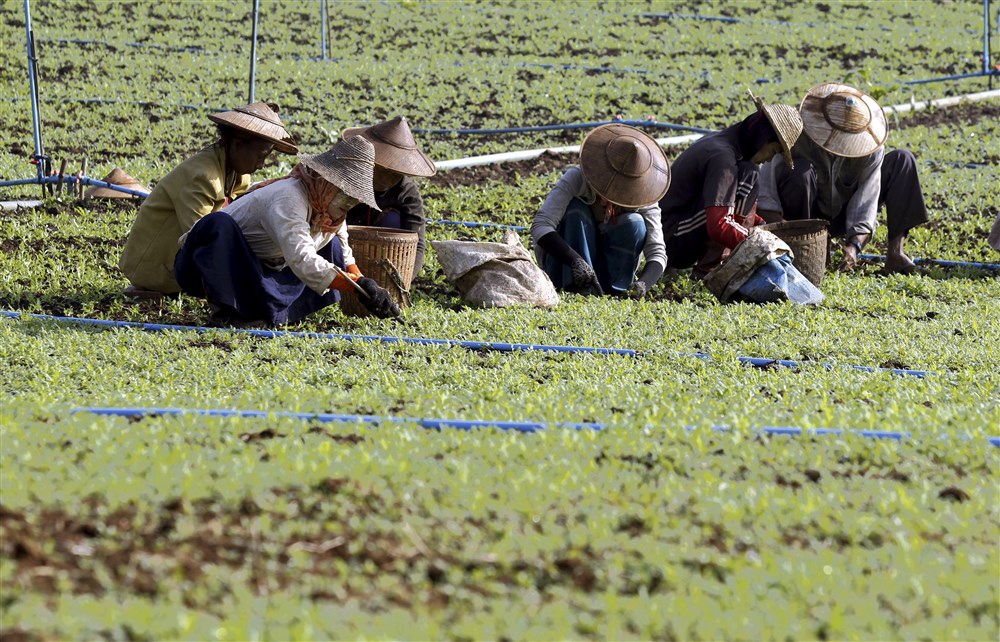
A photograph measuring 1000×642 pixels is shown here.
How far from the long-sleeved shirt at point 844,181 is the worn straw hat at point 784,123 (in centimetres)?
69

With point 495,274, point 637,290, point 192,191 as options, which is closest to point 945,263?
point 637,290

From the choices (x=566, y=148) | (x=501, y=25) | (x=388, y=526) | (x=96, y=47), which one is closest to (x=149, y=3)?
(x=96, y=47)

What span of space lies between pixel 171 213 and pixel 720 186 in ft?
10.9

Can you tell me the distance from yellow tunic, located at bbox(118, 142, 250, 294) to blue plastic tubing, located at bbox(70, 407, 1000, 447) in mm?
2333

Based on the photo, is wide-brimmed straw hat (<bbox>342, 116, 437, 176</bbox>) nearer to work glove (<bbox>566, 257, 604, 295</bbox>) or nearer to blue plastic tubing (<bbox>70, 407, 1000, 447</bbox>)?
work glove (<bbox>566, 257, 604, 295</bbox>)

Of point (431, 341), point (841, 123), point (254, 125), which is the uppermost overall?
point (841, 123)

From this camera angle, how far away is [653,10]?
2003 cm

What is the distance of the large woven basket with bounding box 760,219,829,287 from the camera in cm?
790

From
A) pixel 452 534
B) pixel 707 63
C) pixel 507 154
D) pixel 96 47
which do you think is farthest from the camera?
pixel 707 63

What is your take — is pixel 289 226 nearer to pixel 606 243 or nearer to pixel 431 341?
pixel 431 341

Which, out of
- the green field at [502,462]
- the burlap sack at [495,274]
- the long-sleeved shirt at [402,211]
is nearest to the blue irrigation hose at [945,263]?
the green field at [502,462]

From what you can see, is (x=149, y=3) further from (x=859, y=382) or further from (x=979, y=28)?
(x=859, y=382)

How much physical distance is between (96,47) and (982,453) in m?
13.9

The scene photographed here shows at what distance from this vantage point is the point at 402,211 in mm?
7418
